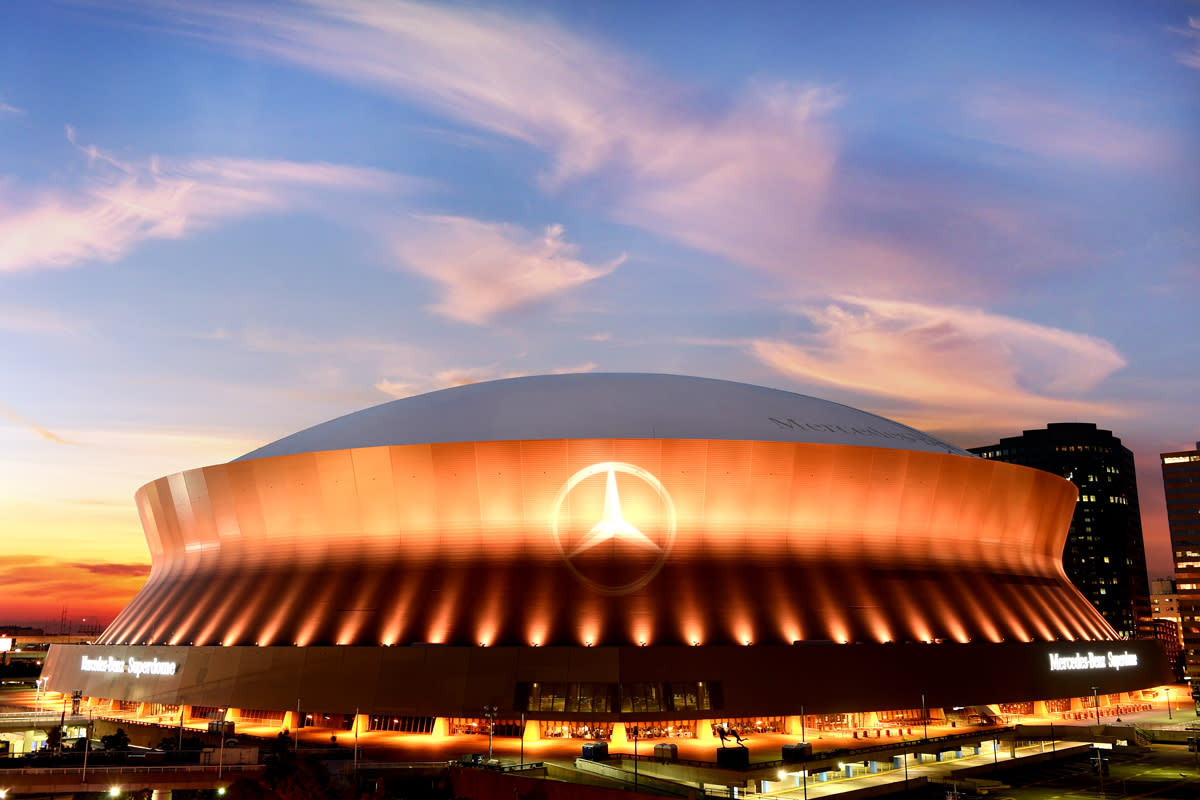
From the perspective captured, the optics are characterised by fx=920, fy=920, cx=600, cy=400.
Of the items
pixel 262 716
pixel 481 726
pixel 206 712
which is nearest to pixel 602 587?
pixel 481 726

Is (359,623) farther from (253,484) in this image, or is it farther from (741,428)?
(741,428)

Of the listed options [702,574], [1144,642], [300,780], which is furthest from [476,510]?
[1144,642]

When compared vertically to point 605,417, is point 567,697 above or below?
below

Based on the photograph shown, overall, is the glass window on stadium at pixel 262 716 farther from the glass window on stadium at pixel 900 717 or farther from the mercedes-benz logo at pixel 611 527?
the glass window on stadium at pixel 900 717

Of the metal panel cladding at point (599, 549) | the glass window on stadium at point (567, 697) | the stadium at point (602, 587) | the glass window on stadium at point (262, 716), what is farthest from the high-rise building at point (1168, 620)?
the glass window on stadium at point (262, 716)

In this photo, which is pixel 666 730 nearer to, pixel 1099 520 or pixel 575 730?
pixel 575 730

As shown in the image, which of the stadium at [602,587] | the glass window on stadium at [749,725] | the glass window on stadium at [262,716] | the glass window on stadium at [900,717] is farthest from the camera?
the glass window on stadium at [262,716]
